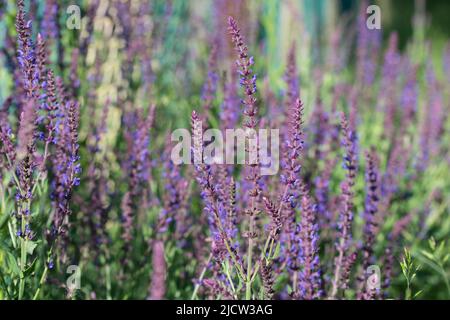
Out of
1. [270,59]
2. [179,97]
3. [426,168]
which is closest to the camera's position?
[426,168]

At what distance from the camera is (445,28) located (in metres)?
12.0

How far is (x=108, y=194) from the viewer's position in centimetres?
271

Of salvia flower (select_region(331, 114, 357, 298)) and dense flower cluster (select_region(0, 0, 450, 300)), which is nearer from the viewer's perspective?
dense flower cluster (select_region(0, 0, 450, 300))

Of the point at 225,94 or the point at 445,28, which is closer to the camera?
the point at 225,94

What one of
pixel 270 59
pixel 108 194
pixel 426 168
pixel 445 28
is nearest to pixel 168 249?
pixel 108 194

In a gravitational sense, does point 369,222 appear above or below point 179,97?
below

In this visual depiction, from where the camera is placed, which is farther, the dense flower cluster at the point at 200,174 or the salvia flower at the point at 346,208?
the salvia flower at the point at 346,208

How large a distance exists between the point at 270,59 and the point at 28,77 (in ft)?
8.35

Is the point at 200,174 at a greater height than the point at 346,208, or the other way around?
the point at 200,174
